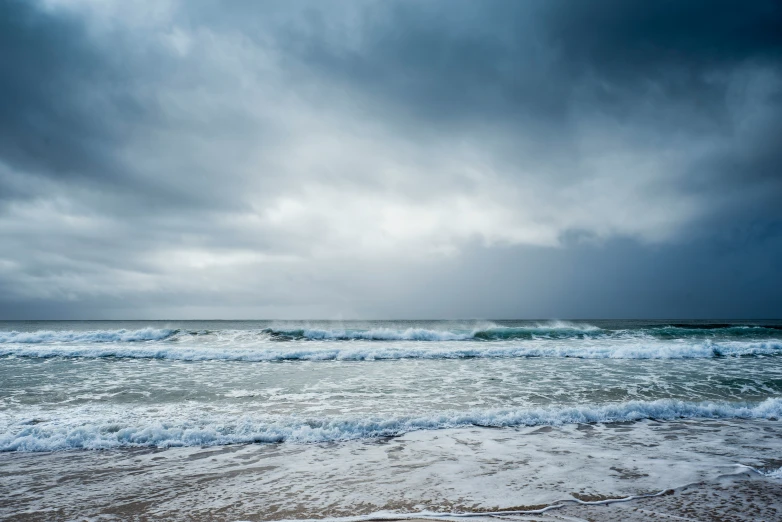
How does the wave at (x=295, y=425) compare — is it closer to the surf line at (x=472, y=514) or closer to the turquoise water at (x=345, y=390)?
the turquoise water at (x=345, y=390)

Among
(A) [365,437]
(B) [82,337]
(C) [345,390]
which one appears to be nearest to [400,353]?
(C) [345,390]

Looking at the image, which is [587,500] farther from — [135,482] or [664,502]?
[135,482]

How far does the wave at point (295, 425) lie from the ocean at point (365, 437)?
0.04 m

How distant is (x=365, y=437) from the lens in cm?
774

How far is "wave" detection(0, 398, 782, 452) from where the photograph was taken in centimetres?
746

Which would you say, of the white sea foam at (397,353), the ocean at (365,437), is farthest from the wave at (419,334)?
the ocean at (365,437)

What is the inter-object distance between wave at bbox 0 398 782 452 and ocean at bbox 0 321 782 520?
4 cm

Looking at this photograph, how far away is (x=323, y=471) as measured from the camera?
5863mm

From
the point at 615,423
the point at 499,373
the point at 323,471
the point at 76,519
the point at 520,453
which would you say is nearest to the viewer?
the point at 76,519

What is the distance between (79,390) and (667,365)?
22917 mm

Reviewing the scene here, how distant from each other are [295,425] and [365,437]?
1531 millimetres

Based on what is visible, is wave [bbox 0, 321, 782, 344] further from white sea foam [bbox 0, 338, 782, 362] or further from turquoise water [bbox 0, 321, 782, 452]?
white sea foam [bbox 0, 338, 782, 362]

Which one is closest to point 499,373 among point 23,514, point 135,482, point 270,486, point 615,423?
point 615,423

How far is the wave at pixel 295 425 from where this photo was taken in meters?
7.46
